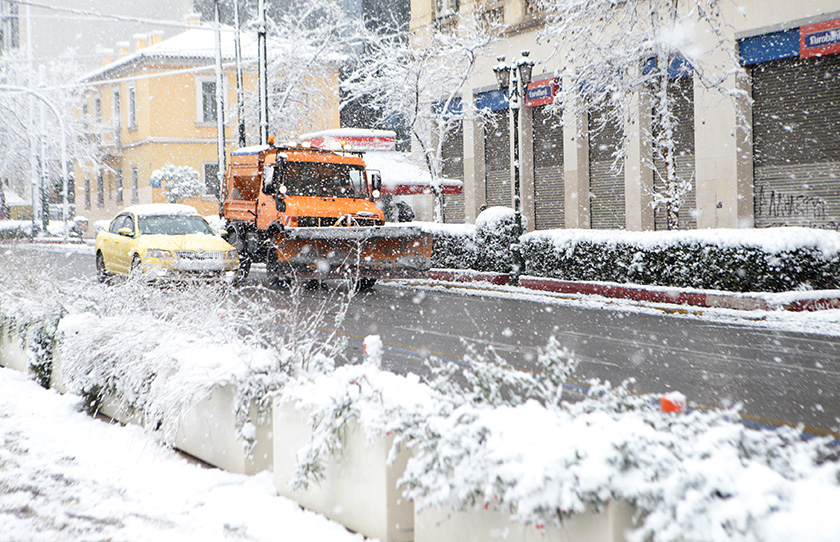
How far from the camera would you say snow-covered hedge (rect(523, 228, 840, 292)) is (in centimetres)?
1310

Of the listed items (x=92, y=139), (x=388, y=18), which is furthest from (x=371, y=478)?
(x=92, y=139)

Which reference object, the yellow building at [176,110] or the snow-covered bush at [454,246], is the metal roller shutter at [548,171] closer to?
the snow-covered bush at [454,246]

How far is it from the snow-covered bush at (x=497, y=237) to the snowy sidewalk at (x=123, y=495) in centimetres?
1284

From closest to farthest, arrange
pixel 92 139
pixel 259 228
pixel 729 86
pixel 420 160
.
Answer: pixel 259 228
pixel 729 86
pixel 420 160
pixel 92 139

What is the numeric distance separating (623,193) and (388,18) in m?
27.6

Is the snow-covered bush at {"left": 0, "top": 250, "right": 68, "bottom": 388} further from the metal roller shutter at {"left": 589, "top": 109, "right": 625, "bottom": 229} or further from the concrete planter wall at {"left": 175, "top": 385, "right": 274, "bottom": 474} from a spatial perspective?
the metal roller shutter at {"left": 589, "top": 109, "right": 625, "bottom": 229}

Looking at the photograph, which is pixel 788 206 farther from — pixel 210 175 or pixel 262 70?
pixel 210 175

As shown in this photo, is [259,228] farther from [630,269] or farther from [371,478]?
[371,478]

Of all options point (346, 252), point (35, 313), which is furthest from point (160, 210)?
point (35, 313)

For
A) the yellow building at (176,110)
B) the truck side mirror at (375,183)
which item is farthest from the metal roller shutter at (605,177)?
the yellow building at (176,110)

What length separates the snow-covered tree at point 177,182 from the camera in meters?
44.6

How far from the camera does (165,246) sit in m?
17.3

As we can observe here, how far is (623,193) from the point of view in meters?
25.5

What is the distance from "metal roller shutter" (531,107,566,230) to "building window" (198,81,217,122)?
87.8 feet
